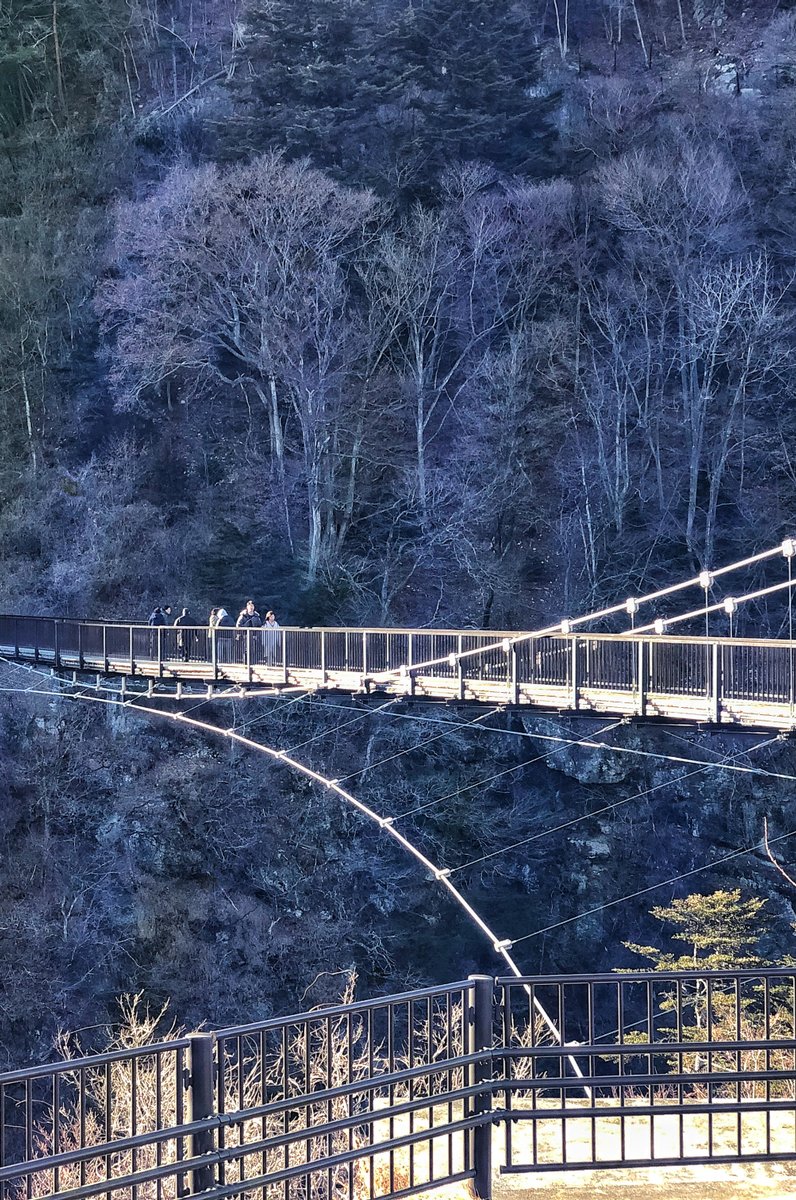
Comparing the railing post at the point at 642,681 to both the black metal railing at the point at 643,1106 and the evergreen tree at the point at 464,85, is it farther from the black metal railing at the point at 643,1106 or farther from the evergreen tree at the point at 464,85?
the evergreen tree at the point at 464,85

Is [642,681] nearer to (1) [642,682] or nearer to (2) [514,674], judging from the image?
(1) [642,682]

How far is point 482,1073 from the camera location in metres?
5.49

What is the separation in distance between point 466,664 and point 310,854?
997cm

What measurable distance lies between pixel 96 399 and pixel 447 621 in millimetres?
13350

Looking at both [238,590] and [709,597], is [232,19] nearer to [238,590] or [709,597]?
[238,590]

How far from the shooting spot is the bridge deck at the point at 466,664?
49.6 feet

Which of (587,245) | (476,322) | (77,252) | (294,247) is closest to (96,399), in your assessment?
(77,252)

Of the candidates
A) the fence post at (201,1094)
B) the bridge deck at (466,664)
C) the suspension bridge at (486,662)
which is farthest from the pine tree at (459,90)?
the fence post at (201,1094)

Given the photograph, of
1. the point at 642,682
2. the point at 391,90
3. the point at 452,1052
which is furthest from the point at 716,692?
the point at 391,90

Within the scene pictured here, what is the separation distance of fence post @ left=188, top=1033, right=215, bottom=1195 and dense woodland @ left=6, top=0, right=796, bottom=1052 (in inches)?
860

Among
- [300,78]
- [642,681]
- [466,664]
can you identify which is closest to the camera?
[642,681]

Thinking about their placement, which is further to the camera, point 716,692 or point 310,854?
point 310,854

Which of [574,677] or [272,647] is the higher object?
[574,677]

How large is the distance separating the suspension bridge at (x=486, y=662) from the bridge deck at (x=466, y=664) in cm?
2
